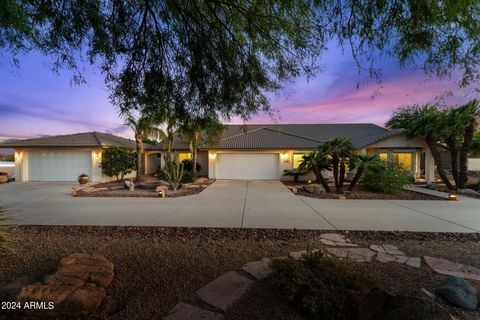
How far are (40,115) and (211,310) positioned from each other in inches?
683

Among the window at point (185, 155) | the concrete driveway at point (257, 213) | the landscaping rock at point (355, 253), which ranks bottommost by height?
the concrete driveway at point (257, 213)

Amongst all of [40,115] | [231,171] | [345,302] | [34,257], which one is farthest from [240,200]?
[40,115]

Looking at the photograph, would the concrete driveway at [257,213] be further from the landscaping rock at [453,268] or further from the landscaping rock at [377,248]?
the landscaping rock at [453,268]

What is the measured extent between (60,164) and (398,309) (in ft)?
67.8

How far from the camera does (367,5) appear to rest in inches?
111

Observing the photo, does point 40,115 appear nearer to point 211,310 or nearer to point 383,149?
point 211,310

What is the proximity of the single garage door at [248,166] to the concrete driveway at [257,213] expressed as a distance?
7.71 metres

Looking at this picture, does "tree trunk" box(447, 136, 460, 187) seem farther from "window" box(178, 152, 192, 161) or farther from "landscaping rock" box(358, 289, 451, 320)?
"window" box(178, 152, 192, 161)

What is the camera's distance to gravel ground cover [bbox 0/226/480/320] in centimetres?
264

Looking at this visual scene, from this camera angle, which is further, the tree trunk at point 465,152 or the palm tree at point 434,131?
the palm tree at point 434,131

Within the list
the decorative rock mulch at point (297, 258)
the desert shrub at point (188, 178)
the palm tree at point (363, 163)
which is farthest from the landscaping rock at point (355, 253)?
the desert shrub at point (188, 178)

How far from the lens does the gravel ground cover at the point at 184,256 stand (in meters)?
2.64

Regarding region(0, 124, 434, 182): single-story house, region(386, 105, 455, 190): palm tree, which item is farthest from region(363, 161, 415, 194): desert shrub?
region(0, 124, 434, 182): single-story house

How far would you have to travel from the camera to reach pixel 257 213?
24.3ft
